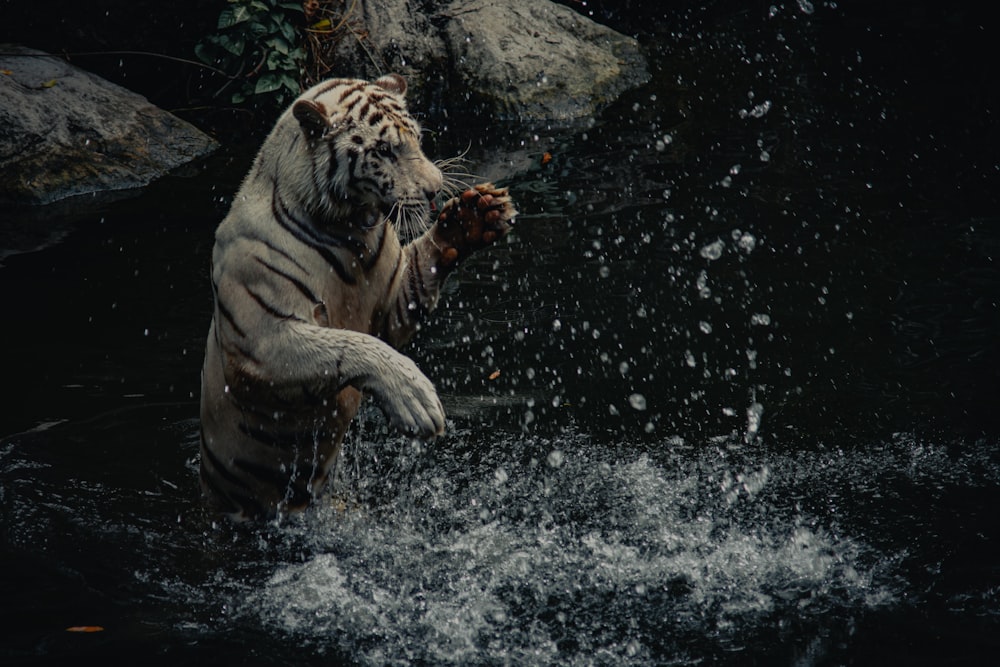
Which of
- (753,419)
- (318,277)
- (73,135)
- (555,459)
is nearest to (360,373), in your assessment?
(318,277)

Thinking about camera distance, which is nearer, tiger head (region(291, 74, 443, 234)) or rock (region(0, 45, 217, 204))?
tiger head (region(291, 74, 443, 234))

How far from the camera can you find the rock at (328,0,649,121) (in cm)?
759

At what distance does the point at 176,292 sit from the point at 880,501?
3154 mm

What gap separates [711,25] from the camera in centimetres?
945

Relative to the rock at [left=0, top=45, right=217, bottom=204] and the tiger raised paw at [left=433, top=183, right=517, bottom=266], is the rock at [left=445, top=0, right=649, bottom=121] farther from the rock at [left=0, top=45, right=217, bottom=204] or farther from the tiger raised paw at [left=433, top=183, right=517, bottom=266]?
the tiger raised paw at [left=433, top=183, right=517, bottom=266]

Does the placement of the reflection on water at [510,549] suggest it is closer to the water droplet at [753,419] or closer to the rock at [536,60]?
the water droplet at [753,419]

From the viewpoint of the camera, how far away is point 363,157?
9.41 feet

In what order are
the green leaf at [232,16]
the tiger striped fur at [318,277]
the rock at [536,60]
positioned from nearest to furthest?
the tiger striped fur at [318,277]
the green leaf at [232,16]
the rock at [536,60]

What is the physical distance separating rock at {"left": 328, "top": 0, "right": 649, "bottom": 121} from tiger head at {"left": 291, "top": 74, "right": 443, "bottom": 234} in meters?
4.70

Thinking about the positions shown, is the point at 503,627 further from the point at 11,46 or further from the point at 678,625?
the point at 11,46

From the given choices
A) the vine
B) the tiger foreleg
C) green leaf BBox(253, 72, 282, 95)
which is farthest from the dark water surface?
the vine

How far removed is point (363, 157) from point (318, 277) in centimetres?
36

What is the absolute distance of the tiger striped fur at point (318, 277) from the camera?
285 cm

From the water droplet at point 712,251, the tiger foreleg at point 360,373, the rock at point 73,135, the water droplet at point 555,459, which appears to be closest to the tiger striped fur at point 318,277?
the tiger foreleg at point 360,373
